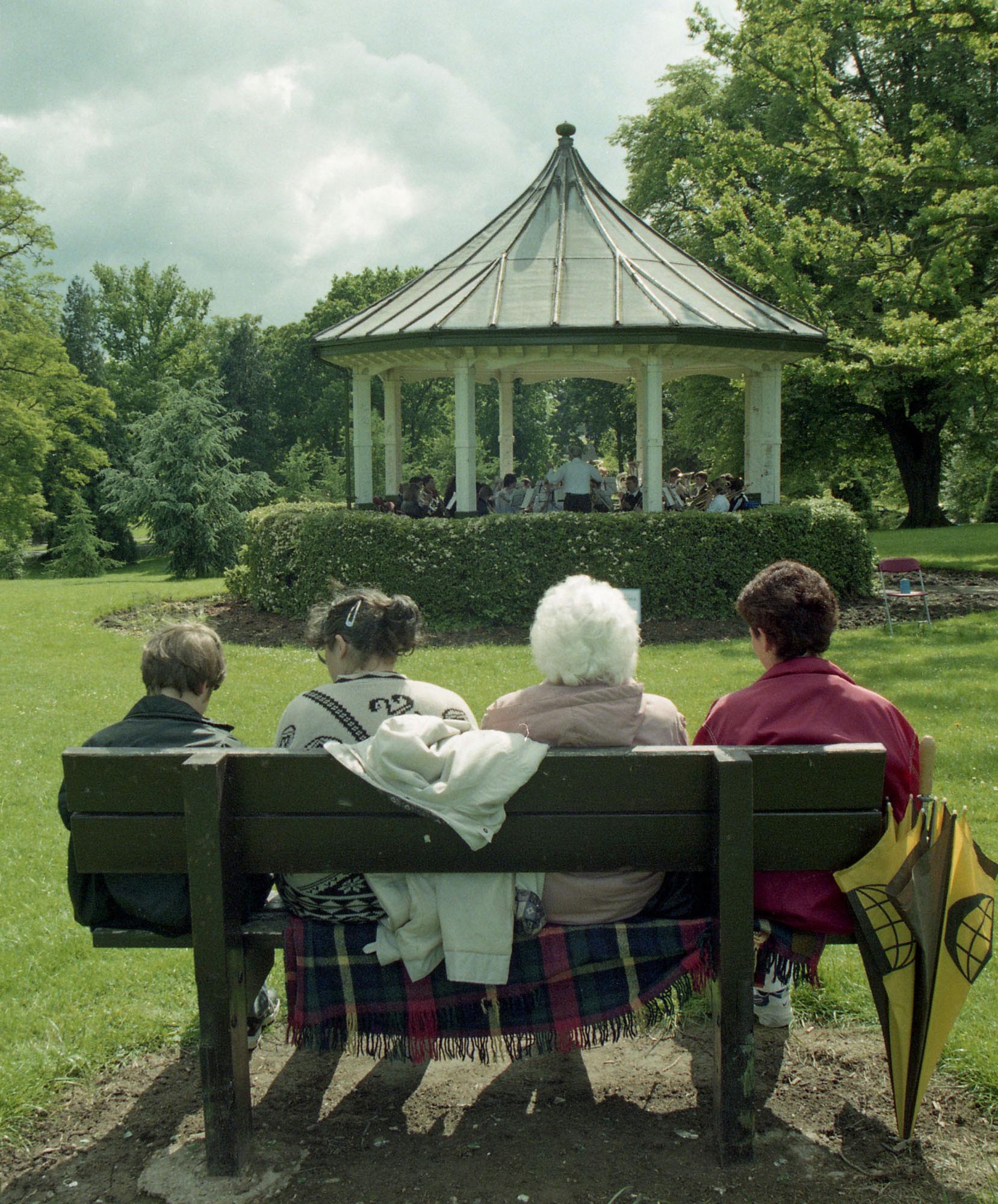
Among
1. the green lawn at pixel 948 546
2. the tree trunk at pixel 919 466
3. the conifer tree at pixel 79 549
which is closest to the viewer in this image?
the green lawn at pixel 948 546

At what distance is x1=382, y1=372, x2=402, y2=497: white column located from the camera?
18.9 metres

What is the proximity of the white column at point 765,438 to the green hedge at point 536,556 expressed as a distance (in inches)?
108

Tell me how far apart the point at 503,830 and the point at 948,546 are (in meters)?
20.9

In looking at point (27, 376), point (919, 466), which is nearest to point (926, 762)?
point (919, 466)

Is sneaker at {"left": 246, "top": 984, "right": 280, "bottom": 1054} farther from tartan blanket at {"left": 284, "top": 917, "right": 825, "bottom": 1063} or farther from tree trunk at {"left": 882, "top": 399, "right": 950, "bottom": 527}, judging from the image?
tree trunk at {"left": 882, "top": 399, "right": 950, "bottom": 527}

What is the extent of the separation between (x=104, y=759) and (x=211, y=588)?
686 inches

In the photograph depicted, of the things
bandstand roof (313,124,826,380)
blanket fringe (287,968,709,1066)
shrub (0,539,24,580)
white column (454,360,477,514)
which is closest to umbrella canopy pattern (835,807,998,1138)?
blanket fringe (287,968,709,1066)

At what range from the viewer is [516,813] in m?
2.85

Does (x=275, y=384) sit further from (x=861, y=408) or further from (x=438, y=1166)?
(x=438, y=1166)

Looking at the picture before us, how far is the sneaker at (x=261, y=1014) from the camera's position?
3.47 m

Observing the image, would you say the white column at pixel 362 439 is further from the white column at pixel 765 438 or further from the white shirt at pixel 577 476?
the white column at pixel 765 438

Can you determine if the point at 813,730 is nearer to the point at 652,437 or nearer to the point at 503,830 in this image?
the point at 503,830

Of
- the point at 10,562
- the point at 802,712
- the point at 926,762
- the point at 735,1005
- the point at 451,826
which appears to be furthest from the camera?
the point at 10,562

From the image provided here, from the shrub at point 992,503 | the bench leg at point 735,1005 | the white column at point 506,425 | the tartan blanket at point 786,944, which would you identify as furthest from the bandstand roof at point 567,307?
the shrub at point 992,503
